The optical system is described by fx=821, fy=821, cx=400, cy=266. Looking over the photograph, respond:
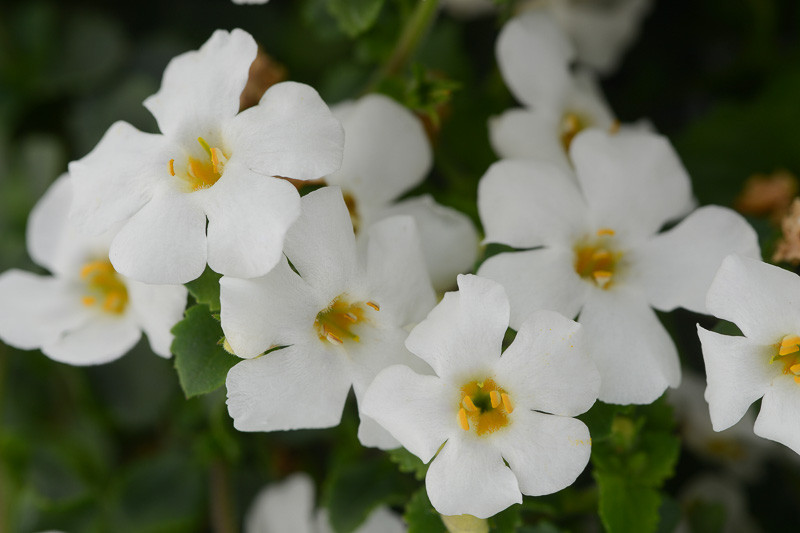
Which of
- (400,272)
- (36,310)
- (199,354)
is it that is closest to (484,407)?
(400,272)

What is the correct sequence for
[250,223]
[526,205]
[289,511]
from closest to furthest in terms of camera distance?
1. [250,223]
2. [526,205]
3. [289,511]

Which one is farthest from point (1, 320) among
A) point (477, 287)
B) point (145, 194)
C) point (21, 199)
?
point (477, 287)

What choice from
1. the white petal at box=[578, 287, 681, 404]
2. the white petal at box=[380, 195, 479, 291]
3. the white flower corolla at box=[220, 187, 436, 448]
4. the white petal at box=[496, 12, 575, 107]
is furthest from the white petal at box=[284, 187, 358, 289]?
the white petal at box=[496, 12, 575, 107]

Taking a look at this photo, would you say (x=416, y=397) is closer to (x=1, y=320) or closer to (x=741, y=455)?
(x=1, y=320)

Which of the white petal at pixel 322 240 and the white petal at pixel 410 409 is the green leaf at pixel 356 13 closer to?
the white petal at pixel 322 240

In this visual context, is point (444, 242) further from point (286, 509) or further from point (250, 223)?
point (286, 509)

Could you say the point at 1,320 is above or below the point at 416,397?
below

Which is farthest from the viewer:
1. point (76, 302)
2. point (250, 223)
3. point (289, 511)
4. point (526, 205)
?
point (289, 511)
